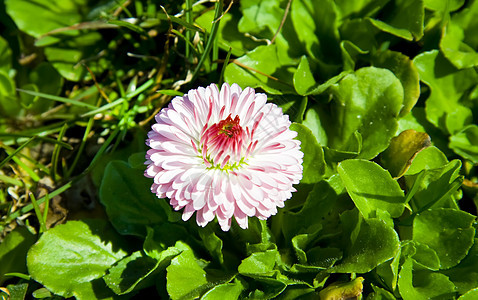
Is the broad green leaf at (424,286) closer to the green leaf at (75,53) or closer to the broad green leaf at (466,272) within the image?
the broad green leaf at (466,272)

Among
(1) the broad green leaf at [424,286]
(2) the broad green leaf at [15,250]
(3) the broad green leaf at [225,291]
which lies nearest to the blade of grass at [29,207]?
(2) the broad green leaf at [15,250]

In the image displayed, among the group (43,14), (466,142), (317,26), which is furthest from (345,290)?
(43,14)

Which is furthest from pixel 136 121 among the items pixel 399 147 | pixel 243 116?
pixel 399 147

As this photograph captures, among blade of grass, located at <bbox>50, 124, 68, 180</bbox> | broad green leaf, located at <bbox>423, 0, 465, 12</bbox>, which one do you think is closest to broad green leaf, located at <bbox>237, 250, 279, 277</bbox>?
blade of grass, located at <bbox>50, 124, 68, 180</bbox>

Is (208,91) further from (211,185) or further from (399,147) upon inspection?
(399,147)

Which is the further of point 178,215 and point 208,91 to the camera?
point 178,215

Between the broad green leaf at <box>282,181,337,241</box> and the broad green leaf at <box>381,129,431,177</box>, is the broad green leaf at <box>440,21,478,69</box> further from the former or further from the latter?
the broad green leaf at <box>282,181,337,241</box>
